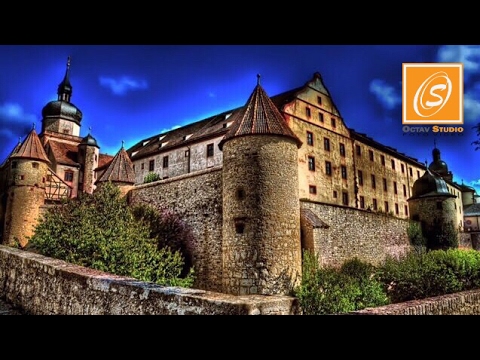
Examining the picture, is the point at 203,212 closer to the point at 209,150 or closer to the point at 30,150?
the point at 209,150

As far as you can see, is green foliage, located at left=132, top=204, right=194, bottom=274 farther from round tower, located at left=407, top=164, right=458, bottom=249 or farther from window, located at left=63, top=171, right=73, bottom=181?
round tower, located at left=407, top=164, right=458, bottom=249

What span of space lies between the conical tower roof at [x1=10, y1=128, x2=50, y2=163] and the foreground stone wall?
11023 millimetres

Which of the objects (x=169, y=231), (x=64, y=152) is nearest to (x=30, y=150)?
(x=64, y=152)

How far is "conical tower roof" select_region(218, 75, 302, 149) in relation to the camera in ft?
33.2

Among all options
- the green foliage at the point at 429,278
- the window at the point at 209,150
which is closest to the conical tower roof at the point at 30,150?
the window at the point at 209,150

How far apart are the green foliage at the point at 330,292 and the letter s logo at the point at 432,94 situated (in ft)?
15.5

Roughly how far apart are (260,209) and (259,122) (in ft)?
7.41

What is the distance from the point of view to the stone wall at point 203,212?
35.6 feet

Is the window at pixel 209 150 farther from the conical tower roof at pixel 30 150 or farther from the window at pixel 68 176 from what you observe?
the window at pixel 68 176

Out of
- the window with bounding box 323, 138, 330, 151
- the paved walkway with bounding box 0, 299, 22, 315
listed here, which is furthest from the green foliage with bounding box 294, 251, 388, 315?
the window with bounding box 323, 138, 330, 151

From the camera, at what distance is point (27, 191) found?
51.2ft

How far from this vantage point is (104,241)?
28.6 feet
